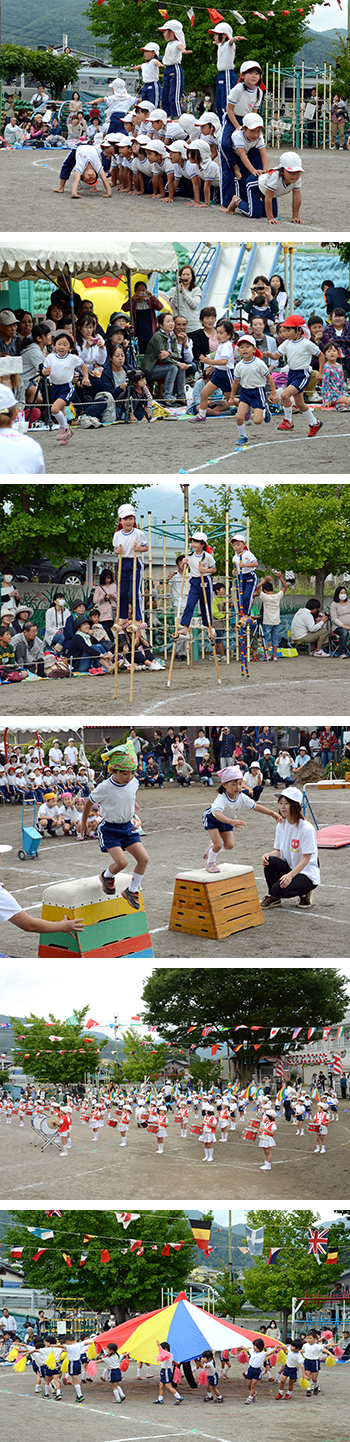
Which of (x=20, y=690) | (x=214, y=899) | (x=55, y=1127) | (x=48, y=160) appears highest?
(x=48, y=160)

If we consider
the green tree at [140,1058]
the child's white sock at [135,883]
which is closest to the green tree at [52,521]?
the green tree at [140,1058]

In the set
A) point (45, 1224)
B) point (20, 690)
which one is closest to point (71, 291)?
point (20, 690)

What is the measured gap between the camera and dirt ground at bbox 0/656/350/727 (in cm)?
1738

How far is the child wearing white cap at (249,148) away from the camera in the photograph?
57.0 ft

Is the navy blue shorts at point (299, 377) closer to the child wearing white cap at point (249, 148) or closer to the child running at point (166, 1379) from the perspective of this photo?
the child wearing white cap at point (249, 148)

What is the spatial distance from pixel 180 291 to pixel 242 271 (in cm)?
934

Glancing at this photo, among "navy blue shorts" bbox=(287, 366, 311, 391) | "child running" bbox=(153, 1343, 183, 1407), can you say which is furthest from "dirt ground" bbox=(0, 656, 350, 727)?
"child running" bbox=(153, 1343, 183, 1407)

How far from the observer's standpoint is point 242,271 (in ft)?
102

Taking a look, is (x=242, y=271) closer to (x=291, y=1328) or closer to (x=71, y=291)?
(x=71, y=291)

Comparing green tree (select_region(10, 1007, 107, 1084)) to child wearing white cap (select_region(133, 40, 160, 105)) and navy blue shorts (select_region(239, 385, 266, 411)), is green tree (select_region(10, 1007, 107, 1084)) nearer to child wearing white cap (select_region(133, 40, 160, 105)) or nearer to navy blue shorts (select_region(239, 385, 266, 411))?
navy blue shorts (select_region(239, 385, 266, 411))

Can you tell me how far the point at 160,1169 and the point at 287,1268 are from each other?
13.7m

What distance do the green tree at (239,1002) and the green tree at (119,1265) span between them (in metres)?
4.38

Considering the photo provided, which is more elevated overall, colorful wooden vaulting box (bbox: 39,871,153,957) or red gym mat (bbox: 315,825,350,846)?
red gym mat (bbox: 315,825,350,846)

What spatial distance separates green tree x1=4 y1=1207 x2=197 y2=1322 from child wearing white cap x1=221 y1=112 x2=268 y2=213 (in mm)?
21695
